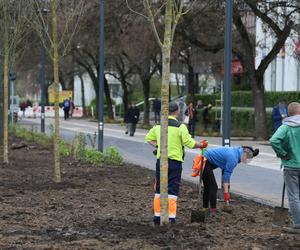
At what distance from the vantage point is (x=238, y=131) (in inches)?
1253

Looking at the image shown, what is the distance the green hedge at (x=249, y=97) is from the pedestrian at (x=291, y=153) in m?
22.2

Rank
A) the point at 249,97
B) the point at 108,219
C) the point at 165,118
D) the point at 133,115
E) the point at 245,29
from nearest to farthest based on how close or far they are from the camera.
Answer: the point at 165,118 → the point at 108,219 → the point at 245,29 → the point at 133,115 → the point at 249,97

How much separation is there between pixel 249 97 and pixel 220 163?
28939 mm

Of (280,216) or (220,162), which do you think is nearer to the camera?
(280,216)

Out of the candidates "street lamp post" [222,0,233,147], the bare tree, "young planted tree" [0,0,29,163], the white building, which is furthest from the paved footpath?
the white building

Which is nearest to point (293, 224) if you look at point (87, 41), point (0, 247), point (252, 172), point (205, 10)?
point (0, 247)

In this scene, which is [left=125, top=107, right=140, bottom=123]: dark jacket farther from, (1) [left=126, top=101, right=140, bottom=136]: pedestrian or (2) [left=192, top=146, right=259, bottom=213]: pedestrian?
(2) [left=192, top=146, right=259, bottom=213]: pedestrian

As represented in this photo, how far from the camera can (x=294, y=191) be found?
802cm

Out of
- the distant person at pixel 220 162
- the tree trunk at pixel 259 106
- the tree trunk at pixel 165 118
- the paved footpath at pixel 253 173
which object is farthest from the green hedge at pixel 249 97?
the tree trunk at pixel 165 118

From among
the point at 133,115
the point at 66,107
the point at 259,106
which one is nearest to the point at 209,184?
the point at 259,106

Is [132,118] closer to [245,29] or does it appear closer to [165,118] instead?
[245,29]

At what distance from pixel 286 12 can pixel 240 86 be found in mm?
19813

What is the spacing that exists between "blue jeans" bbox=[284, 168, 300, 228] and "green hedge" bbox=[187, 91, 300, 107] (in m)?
22.2

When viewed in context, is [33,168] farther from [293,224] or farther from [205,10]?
[205,10]
